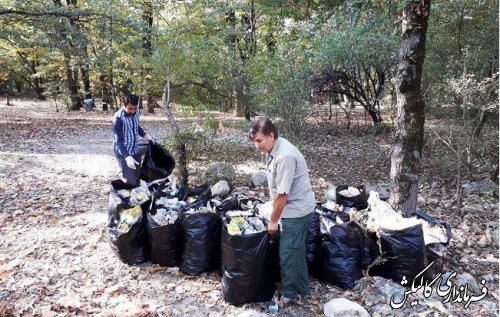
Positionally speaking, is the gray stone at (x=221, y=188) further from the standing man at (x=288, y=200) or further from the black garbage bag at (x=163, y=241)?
the standing man at (x=288, y=200)

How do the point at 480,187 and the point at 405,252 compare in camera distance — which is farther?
the point at 480,187

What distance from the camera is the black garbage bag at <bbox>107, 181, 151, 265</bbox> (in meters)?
3.44

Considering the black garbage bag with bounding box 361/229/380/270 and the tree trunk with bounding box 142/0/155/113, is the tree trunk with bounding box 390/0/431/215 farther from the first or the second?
the tree trunk with bounding box 142/0/155/113

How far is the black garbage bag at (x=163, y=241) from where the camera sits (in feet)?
11.0

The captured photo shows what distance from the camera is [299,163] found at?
2824 millimetres

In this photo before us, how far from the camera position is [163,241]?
3377 millimetres

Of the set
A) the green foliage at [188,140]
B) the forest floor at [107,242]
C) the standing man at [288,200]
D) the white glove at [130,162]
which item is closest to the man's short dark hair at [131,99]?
the white glove at [130,162]

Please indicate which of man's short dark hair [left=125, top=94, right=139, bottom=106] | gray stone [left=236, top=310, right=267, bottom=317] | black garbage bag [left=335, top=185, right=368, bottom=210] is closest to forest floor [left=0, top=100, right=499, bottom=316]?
gray stone [left=236, top=310, right=267, bottom=317]

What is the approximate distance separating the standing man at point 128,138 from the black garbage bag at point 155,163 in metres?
0.24

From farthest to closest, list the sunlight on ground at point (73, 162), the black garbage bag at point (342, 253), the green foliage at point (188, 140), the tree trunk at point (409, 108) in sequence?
the sunlight on ground at point (73, 162), the green foliage at point (188, 140), the tree trunk at point (409, 108), the black garbage bag at point (342, 253)

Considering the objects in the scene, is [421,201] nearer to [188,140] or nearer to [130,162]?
[188,140]

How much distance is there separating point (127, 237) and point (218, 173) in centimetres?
271

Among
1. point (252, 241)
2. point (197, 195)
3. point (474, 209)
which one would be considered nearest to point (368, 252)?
point (252, 241)

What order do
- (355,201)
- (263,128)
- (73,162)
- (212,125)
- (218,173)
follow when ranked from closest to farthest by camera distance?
1. (263,128)
2. (355,201)
3. (212,125)
4. (218,173)
5. (73,162)
